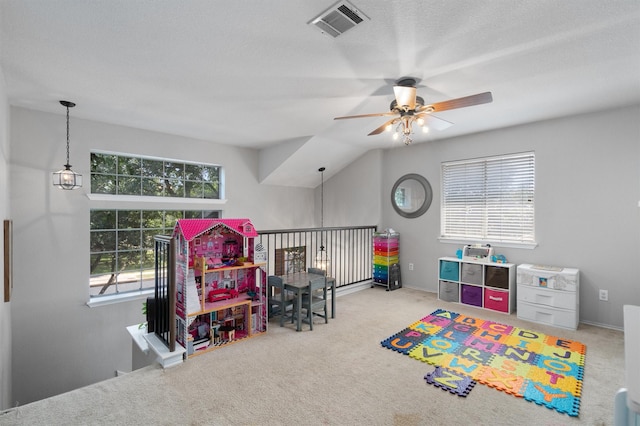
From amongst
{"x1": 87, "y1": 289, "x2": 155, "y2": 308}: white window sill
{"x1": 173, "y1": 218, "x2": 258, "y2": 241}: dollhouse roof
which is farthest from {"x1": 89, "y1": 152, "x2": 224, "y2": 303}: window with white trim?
{"x1": 173, "y1": 218, "x2": 258, "y2": 241}: dollhouse roof

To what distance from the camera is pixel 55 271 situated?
12.6 ft

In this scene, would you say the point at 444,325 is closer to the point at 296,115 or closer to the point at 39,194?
the point at 296,115

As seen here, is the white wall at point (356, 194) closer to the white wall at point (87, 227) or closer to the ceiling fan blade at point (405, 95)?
the white wall at point (87, 227)

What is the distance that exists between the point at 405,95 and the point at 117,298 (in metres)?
4.54

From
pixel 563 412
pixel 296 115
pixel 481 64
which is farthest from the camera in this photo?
pixel 296 115

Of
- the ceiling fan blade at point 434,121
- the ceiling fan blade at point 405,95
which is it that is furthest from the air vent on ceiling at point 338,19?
the ceiling fan blade at point 434,121

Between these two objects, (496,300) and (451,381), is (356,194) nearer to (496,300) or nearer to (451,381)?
(496,300)

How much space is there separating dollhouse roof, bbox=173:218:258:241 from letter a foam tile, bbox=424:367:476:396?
214cm

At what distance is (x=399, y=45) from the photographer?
2268mm

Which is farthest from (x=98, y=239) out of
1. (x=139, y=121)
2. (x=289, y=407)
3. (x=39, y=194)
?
(x=289, y=407)

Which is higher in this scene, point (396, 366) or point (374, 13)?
point (374, 13)

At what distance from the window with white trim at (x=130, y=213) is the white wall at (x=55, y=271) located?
20cm

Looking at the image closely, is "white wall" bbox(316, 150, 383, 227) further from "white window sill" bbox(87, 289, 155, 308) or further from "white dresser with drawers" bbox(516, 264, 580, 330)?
"white window sill" bbox(87, 289, 155, 308)

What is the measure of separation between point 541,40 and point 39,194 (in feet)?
17.6
